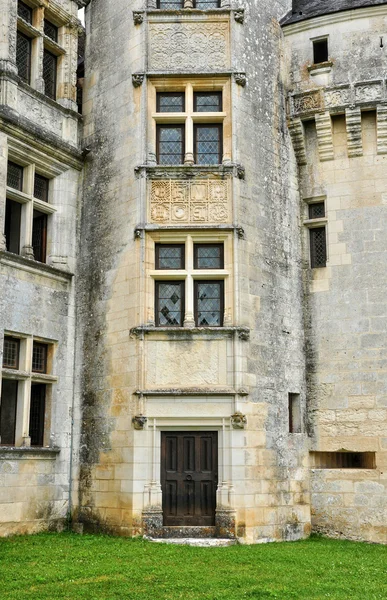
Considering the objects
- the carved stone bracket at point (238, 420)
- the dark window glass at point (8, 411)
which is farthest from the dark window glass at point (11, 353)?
the carved stone bracket at point (238, 420)

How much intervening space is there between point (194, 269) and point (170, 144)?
2640mm

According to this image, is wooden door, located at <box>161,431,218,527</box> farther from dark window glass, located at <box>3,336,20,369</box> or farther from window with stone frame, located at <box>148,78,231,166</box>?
window with stone frame, located at <box>148,78,231,166</box>

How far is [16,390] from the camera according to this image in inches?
560

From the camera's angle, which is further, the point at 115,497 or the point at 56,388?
the point at 56,388

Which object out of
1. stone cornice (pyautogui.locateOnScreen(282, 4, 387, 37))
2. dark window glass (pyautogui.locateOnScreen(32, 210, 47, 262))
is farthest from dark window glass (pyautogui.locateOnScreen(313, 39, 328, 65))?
dark window glass (pyautogui.locateOnScreen(32, 210, 47, 262))

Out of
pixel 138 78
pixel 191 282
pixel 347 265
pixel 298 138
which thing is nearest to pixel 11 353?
pixel 191 282

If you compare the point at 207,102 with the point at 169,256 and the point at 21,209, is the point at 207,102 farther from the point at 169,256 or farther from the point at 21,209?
the point at 21,209

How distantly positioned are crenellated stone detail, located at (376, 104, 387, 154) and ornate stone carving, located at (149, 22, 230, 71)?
3254 mm

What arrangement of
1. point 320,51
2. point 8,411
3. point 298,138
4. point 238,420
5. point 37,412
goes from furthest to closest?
point 320,51 < point 298,138 < point 37,412 < point 8,411 < point 238,420

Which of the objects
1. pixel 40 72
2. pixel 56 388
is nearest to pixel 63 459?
pixel 56 388

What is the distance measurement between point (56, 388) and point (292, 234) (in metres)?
5.67

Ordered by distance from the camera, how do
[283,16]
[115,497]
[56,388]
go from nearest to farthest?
[115,497], [56,388], [283,16]

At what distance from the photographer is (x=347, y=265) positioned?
1570 cm

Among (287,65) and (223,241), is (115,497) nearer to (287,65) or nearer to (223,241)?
(223,241)
